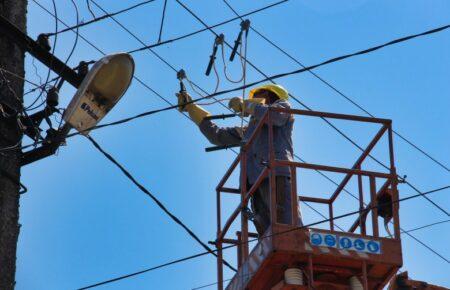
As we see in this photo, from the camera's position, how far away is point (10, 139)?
984 centimetres

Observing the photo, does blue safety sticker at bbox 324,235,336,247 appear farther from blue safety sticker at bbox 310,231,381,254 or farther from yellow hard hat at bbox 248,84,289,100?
yellow hard hat at bbox 248,84,289,100

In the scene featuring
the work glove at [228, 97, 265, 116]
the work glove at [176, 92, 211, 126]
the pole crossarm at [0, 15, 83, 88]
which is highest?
the work glove at [176, 92, 211, 126]

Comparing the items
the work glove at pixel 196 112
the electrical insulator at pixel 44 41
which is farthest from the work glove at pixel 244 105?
the electrical insulator at pixel 44 41

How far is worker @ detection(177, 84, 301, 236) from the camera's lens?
10.8 meters

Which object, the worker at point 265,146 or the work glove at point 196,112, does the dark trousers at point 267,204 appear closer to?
the worker at point 265,146

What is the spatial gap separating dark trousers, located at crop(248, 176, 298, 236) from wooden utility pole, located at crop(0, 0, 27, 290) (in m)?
2.66

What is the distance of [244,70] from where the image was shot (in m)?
11.8

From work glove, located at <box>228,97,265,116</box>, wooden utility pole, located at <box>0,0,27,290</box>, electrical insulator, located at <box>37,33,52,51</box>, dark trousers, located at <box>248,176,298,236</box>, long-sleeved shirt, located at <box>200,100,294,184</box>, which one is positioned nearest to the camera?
wooden utility pole, located at <box>0,0,27,290</box>

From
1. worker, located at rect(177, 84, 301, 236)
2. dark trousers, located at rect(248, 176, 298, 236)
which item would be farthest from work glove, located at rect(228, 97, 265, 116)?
dark trousers, located at rect(248, 176, 298, 236)

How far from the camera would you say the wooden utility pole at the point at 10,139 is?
9023mm

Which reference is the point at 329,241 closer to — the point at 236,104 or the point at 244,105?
the point at 244,105

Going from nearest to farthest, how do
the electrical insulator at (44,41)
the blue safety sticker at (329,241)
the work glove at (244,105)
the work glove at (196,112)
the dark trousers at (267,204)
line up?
1. the blue safety sticker at (329,241)
2. the electrical insulator at (44,41)
3. the dark trousers at (267,204)
4. the work glove at (244,105)
5. the work glove at (196,112)

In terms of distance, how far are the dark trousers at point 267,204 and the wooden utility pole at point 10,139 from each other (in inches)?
105

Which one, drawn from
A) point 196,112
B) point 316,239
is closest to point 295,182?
point 316,239
